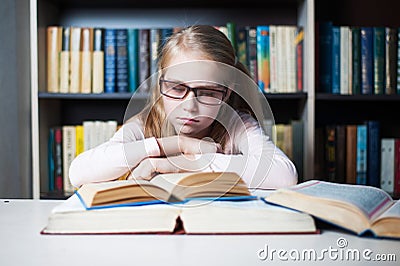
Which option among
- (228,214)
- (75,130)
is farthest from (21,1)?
(228,214)

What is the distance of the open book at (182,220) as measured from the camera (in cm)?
75

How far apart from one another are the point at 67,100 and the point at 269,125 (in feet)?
2.67

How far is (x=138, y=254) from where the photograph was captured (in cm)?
66

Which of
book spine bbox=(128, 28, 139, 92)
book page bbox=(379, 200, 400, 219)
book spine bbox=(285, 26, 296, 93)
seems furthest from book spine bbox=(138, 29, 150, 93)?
book page bbox=(379, 200, 400, 219)

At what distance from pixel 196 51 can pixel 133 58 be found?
0.63 metres

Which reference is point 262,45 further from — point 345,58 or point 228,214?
point 228,214

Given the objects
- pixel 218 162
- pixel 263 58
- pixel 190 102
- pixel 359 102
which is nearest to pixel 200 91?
pixel 190 102

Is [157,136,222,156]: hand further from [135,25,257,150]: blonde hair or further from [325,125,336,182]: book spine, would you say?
[325,125,336,182]: book spine

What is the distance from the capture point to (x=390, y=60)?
78.2 inches

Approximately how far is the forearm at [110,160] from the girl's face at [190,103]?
3.8 inches

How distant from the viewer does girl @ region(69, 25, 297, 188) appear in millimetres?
1204

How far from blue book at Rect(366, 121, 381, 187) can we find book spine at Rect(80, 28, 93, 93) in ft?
3.26

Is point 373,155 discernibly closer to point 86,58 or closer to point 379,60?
point 379,60

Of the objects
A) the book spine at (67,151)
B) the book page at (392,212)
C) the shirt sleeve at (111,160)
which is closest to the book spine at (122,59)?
the book spine at (67,151)
